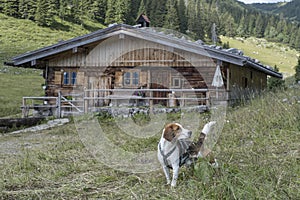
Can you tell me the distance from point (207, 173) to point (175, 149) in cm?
59

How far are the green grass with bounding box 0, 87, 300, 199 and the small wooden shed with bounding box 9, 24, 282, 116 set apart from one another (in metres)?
9.11

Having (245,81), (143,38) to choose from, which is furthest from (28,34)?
(143,38)

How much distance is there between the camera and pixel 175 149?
4.27 metres

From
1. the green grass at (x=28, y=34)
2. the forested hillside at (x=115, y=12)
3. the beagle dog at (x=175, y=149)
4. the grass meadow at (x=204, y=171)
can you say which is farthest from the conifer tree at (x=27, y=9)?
Result: the beagle dog at (x=175, y=149)

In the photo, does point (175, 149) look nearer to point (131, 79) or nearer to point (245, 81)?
point (131, 79)

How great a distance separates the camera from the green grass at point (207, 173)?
3.54 m

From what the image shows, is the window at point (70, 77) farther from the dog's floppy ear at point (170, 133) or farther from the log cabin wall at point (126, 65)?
the dog's floppy ear at point (170, 133)

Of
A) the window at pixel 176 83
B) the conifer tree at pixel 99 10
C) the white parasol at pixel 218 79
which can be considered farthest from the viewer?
the conifer tree at pixel 99 10

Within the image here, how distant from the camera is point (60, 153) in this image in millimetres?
7160

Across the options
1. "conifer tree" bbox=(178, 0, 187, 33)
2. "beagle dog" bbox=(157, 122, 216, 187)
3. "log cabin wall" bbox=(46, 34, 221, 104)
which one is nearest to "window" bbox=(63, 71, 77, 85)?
"log cabin wall" bbox=(46, 34, 221, 104)

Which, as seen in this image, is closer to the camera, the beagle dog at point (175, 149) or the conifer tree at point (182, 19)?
the beagle dog at point (175, 149)

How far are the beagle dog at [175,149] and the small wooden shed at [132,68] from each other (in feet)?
37.7

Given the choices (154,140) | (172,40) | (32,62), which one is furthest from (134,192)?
(32,62)

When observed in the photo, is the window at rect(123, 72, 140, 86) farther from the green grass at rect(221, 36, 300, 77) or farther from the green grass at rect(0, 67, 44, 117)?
the green grass at rect(221, 36, 300, 77)
